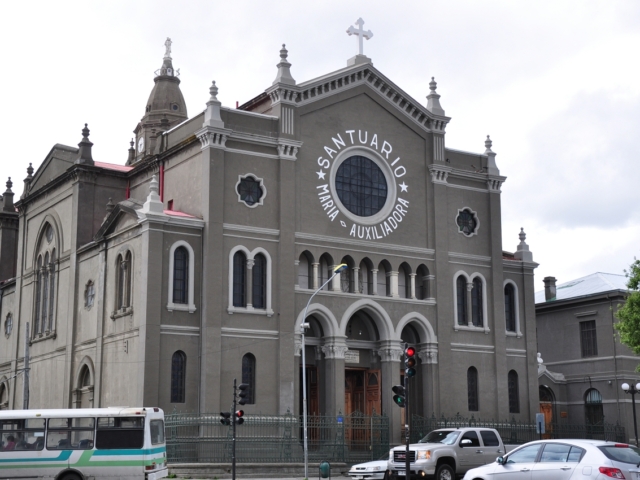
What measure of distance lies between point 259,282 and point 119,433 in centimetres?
1539

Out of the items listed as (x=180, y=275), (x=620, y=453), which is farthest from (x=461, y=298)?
(x=620, y=453)

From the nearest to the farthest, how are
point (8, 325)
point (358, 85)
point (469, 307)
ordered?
point (358, 85)
point (469, 307)
point (8, 325)

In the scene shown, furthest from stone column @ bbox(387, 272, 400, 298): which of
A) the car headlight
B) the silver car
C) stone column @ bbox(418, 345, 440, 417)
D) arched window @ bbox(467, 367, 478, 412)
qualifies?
the silver car

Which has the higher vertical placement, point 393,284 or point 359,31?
point 359,31

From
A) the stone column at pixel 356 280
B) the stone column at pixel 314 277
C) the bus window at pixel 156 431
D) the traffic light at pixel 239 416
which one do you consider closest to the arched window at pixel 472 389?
the stone column at pixel 356 280

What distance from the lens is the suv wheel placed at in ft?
98.1

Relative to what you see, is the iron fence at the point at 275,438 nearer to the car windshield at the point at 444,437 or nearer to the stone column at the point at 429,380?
the stone column at the point at 429,380

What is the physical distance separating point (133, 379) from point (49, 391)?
10.2 m

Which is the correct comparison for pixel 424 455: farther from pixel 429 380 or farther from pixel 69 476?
pixel 429 380

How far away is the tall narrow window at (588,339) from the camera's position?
55000 millimetres

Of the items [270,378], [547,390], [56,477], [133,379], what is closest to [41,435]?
[56,477]

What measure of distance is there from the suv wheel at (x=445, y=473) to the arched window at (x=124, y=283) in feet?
55.1

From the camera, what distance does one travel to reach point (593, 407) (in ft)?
179

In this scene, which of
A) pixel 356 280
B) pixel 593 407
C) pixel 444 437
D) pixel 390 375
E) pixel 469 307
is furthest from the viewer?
pixel 593 407
